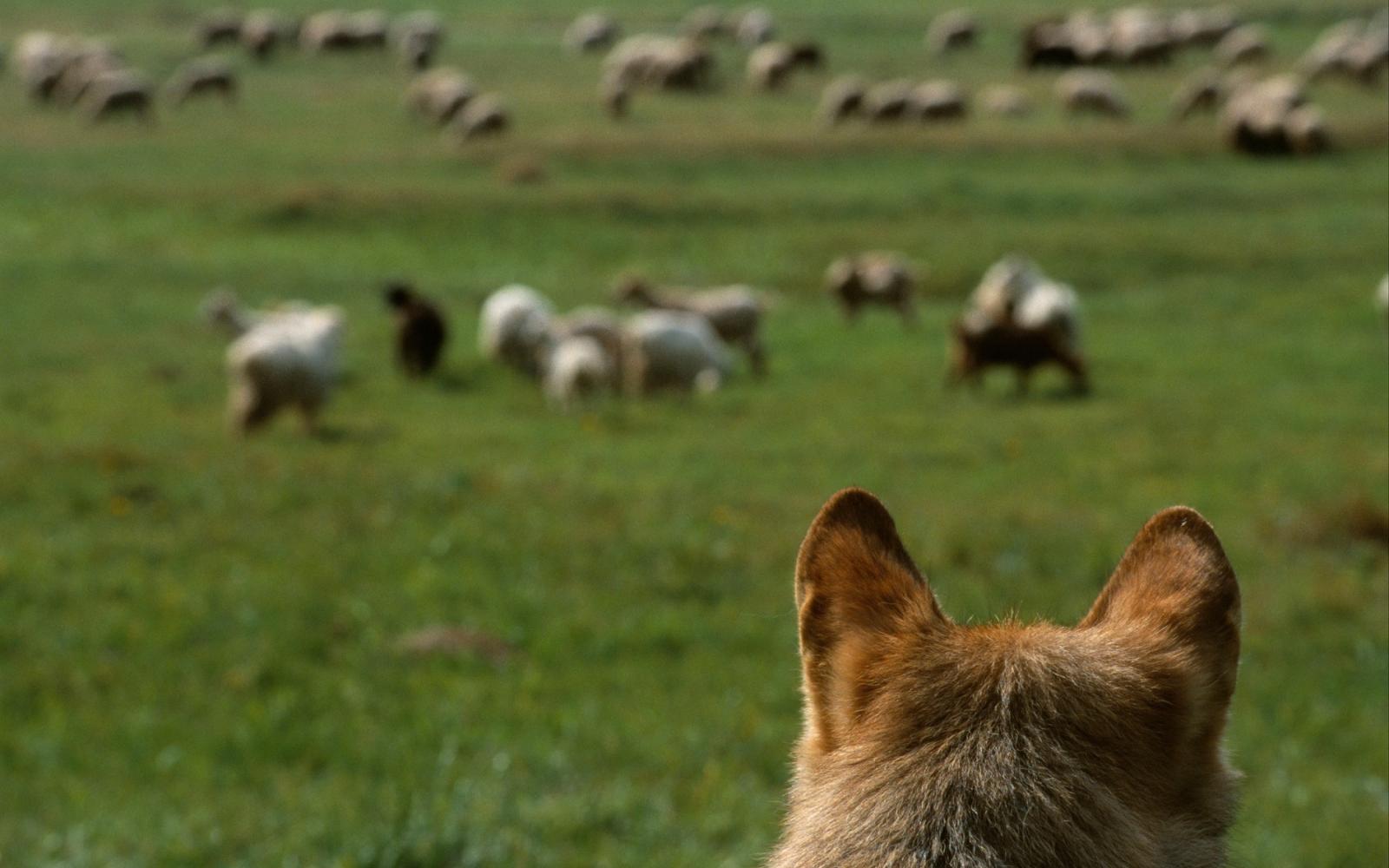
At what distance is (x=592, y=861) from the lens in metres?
5.66

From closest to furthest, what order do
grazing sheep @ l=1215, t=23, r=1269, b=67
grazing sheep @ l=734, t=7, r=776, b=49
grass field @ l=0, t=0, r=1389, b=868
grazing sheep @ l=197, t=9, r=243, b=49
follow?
grass field @ l=0, t=0, r=1389, b=868, grazing sheep @ l=1215, t=23, r=1269, b=67, grazing sheep @ l=197, t=9, r=243, b=49, grazing sheep @ l=734, t=7, r=776, b=49

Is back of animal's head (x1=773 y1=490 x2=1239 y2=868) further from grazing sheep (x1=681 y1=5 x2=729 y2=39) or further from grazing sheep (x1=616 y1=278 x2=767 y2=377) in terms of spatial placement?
grazing sheep (x1=681 y1=5 x2=729 y2=39)

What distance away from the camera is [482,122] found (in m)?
41.5

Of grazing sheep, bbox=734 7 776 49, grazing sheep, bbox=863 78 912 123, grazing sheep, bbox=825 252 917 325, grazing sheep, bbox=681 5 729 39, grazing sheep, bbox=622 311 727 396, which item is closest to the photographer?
grazing sheep, bbox=622 311 727 396

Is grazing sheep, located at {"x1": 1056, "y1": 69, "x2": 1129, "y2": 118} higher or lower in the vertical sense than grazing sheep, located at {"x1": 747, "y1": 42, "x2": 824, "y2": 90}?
lower

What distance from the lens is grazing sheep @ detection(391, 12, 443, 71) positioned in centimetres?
5747

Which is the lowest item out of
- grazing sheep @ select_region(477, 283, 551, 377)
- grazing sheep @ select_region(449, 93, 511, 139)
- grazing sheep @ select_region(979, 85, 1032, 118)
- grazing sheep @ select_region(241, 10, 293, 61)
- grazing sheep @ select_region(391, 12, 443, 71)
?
grazing sheep @ select_region(477, 283, 551, 377)

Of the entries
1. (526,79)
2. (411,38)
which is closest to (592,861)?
(526,79)

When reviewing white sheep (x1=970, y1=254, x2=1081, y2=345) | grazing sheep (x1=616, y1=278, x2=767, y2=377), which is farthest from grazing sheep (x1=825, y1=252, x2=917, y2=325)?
grazing sheep (x1=616, y1=278, x2=767, y2=377)

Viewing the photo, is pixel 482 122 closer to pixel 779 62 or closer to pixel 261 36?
pixel 779 62

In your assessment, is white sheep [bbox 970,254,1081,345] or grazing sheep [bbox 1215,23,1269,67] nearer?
white sheep [bbox 970,254,1081,345]

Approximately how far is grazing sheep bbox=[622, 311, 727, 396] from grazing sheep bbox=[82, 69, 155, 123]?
96.6 ft

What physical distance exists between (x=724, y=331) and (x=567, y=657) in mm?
14029

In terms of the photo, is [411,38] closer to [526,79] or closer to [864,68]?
[526,79]
